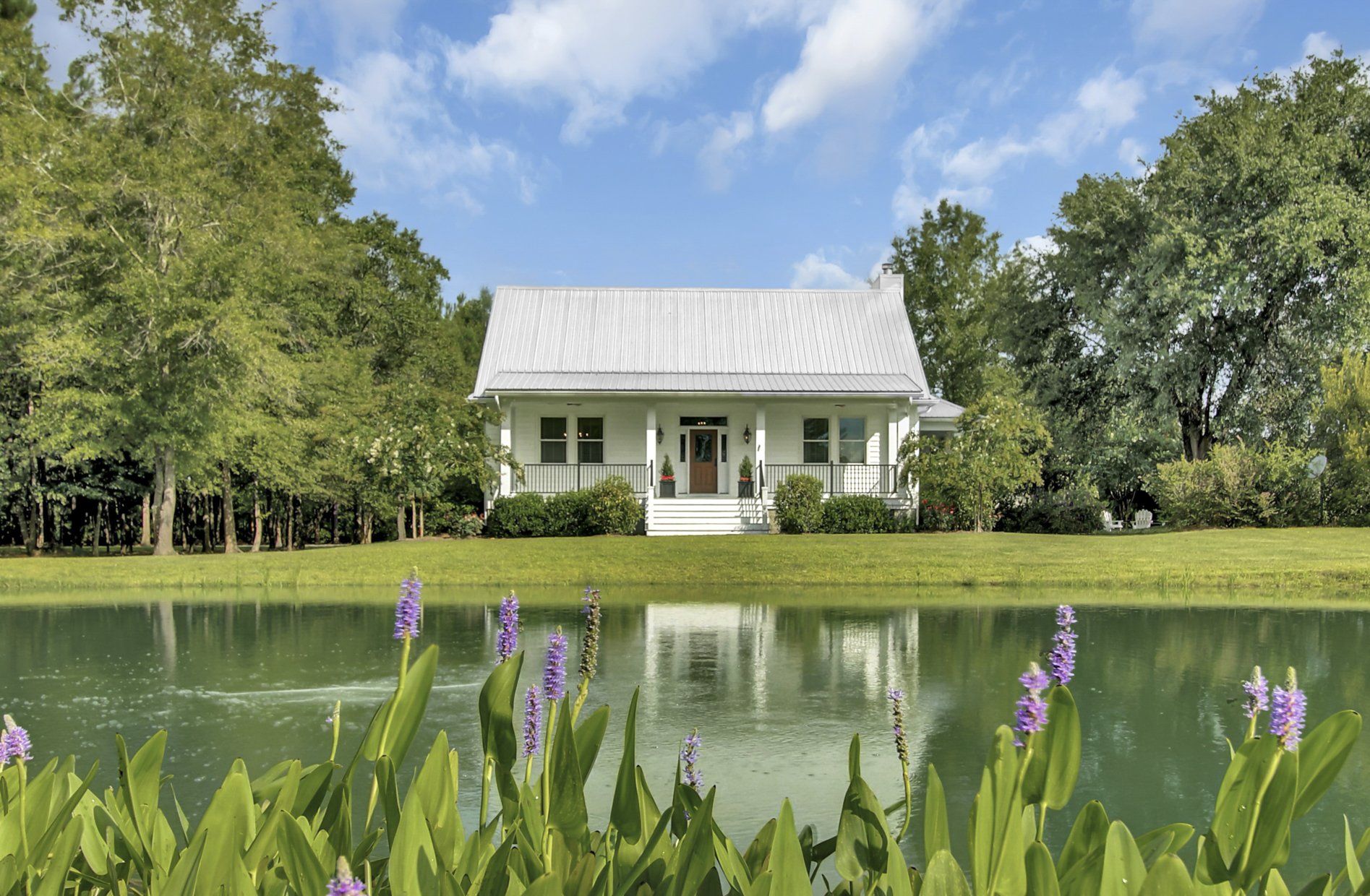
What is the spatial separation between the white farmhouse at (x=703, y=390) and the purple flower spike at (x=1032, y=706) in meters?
20.2

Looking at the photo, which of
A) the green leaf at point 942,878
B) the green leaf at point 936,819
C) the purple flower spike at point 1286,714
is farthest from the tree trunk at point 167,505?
the purple flower spike at point 1286,714

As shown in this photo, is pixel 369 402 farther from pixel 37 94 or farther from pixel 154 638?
pixel 154 638

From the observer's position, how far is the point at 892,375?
2453 centimetres

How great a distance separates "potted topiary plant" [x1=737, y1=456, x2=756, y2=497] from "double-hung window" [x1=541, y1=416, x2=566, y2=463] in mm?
4155

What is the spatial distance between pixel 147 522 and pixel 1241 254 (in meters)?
27.6

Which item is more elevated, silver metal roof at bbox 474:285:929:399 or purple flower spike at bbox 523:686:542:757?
silver metal roof at bbox 474:285:929:399

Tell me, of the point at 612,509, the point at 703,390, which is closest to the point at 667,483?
the point at 703,390

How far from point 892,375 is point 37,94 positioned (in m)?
19.9

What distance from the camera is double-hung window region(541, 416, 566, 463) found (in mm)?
24859

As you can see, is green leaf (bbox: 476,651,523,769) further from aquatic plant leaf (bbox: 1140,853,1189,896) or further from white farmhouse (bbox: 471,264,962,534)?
white farmhouse (bbox: 471,264,962,534)

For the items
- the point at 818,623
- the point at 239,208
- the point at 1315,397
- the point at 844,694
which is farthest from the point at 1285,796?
the point at 1315,397

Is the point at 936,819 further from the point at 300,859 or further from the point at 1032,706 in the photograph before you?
the point at 300,859

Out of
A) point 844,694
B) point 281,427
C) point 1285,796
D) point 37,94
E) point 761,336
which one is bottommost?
point 844,694

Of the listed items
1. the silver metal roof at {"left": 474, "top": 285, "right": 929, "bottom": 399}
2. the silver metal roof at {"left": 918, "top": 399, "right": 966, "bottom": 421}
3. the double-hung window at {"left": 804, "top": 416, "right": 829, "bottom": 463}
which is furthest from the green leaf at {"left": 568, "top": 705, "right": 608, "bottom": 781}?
the silver metal roof at {"left": 918, "top": 399, "right": 966, "bottom": 421}
